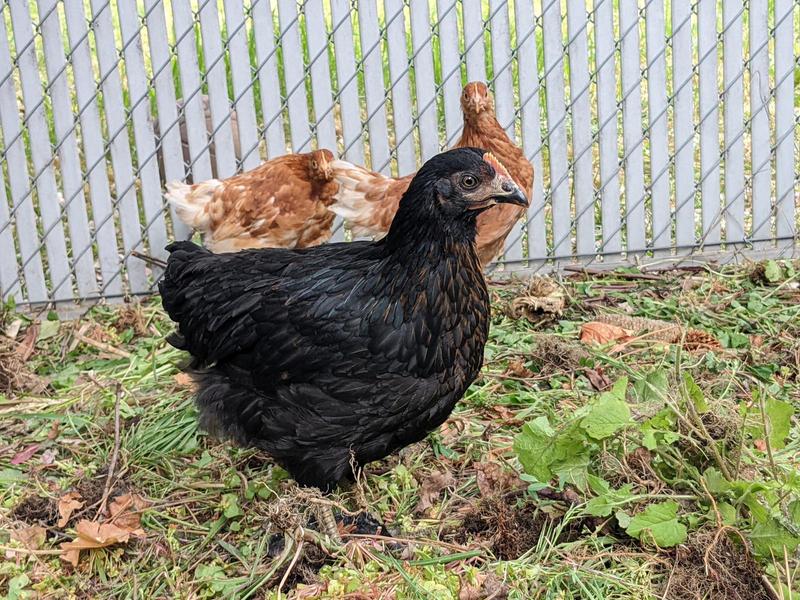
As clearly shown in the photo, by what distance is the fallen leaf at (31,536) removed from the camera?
306 cm

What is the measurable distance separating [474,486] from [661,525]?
32.9 inches

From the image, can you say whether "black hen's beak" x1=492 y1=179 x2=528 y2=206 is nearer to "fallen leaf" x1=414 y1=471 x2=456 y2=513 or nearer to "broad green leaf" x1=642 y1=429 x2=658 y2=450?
"broad green leaf" x1=642 y1=429 x2=658 y2=450

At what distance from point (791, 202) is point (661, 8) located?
4.49ft

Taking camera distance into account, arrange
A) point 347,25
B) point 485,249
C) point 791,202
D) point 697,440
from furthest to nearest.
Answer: point 791,202, point 347,25, point 485,249, point 697,440

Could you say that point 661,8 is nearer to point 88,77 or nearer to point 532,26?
point 532,26

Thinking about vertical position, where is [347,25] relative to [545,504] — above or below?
above

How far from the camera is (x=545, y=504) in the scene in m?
2.97

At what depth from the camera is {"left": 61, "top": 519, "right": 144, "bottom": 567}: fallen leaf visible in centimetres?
294

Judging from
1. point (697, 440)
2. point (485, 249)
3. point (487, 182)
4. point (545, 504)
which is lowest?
point (545, 504)

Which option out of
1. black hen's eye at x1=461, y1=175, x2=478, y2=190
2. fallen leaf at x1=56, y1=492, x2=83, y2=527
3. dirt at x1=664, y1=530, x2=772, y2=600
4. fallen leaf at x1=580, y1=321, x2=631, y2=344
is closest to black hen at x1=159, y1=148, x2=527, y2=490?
black hen's eye at x1=461, y1=175, x2=478, y2=190

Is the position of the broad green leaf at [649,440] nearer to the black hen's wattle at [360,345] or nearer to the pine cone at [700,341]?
the black hen's wattle at [360,345]

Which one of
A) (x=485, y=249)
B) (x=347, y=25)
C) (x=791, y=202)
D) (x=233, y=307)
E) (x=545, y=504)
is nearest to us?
(x=545, y=504)

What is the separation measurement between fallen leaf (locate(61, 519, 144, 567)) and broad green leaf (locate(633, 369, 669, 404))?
1.74 m

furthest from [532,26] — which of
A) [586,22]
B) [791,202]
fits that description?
[791,202]
